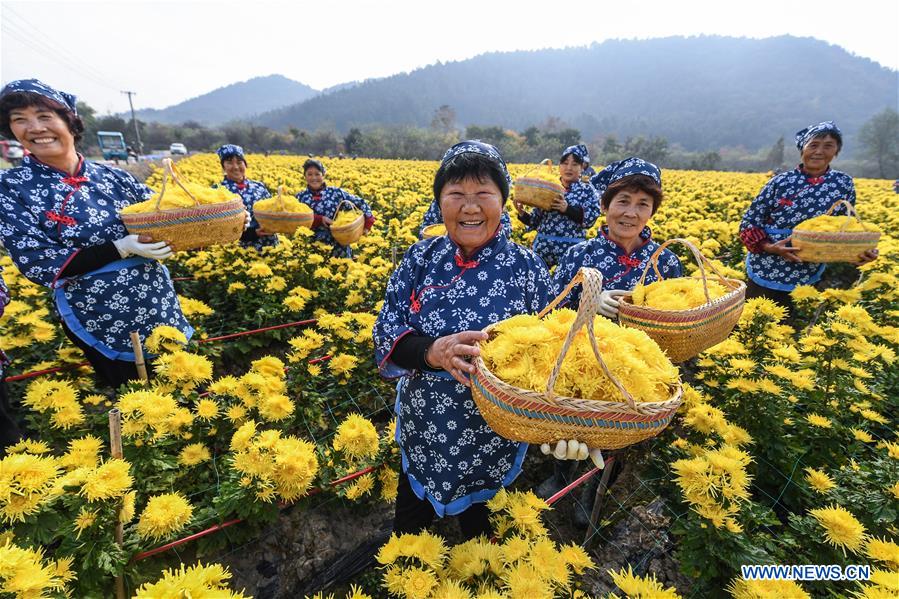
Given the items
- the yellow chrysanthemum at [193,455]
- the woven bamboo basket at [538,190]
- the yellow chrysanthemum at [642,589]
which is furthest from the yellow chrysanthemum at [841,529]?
the woven bamboo basket at [538,190]

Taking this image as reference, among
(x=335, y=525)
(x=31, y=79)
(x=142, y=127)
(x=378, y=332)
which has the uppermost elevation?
(x=142, y=127)

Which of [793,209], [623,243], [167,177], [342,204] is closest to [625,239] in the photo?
[623,243]

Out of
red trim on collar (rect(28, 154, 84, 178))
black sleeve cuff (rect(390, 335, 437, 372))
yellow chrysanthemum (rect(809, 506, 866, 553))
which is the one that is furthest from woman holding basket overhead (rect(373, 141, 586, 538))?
red trim on collar (rect(28, 154, 84, 178))

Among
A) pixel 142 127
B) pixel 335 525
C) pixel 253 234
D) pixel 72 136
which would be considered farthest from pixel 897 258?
pixel 142 127

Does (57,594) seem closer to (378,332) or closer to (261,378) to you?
(261,378)

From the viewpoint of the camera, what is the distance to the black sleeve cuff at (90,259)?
238 cm

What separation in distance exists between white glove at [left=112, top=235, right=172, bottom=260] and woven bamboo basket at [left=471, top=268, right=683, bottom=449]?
234cm

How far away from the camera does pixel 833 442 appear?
Result: 2420mm

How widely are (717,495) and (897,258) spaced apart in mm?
7264

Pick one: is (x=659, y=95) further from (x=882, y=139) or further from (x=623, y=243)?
(x=623, y=243)

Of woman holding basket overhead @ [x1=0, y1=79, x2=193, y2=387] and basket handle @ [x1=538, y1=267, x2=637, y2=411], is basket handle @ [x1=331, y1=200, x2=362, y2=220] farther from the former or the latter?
basket handle @ [x1=538, y1=267, x2=637, y2=411]

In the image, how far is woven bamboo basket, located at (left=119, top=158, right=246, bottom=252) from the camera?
244 centimetres

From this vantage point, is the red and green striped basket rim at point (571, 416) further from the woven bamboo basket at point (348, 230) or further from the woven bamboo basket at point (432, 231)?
the woven bamboo basket at point (348, 230)

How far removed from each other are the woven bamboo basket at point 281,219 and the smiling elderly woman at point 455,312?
3123 millimetres
